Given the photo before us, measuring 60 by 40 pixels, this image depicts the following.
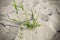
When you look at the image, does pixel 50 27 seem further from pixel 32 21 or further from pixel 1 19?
pixel 1 19

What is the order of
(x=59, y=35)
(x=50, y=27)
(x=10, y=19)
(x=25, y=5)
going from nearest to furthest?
(x=59, y=35) < (x=50, y=27) < (x=10, y=19) < (x=25, y=5)

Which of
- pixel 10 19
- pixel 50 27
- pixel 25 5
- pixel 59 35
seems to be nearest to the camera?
pixel 59 35

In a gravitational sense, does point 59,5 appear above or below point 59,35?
above

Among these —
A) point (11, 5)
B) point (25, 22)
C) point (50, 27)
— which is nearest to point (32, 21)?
point (25, 22)

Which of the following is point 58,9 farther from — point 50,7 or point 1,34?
point 1,34

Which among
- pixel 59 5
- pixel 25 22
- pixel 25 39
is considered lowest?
pixel 25 39

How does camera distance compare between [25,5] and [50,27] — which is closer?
[50,27]

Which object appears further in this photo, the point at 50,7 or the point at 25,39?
the point at 50,7

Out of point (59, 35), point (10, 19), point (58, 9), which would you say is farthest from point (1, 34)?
point (58, 9)

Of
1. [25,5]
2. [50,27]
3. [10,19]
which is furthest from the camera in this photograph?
[25,5]
